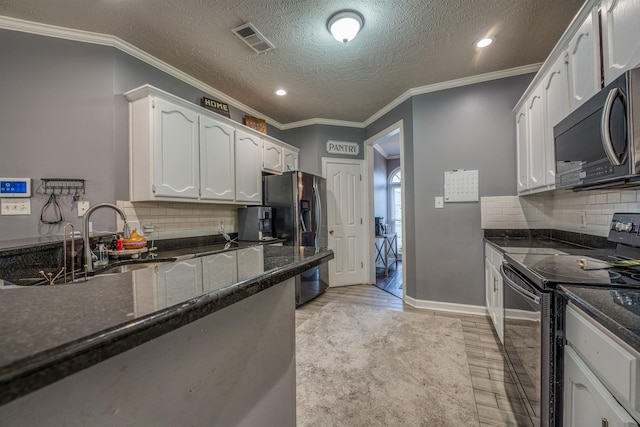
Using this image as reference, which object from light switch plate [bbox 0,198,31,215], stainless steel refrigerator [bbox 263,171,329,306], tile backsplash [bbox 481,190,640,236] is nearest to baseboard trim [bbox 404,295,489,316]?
tile backsplash [bbox 481,190,640,236]

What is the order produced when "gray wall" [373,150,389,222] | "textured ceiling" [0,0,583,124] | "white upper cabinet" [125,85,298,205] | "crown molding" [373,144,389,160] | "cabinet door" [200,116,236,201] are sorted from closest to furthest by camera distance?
"textured ceiling" [0,0,583,124], "white upper cabinet" [125,85,298,205], "cabinet door" [200,116,236,201], "crown molding" [373,144,389,160], "gray wall" [373,150,389,222]

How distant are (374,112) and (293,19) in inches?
85.5

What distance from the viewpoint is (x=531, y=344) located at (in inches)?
50.3

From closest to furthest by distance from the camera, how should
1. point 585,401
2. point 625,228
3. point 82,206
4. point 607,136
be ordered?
point 585,401 → point 607,136 → point 625,228 → point 82,206

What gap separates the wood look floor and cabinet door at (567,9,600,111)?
173 centimetres

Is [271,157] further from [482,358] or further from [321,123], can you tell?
[482,358]

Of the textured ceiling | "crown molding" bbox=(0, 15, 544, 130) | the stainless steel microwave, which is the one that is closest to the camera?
the stainless steel microwave

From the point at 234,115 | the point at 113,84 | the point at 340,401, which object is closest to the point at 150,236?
the point at 113,84

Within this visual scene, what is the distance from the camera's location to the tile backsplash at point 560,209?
1815 millimetres

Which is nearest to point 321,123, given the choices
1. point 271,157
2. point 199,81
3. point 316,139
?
point 316,139

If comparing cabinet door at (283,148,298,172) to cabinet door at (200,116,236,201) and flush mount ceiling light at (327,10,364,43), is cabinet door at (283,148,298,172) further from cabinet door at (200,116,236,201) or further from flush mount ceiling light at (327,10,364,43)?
flush mount ceiling light at (327,10,364,43)

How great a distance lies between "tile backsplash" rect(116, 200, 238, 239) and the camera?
8.08 feet

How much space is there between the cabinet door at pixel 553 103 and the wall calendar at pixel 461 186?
3.18 feet

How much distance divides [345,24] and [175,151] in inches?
70.2
